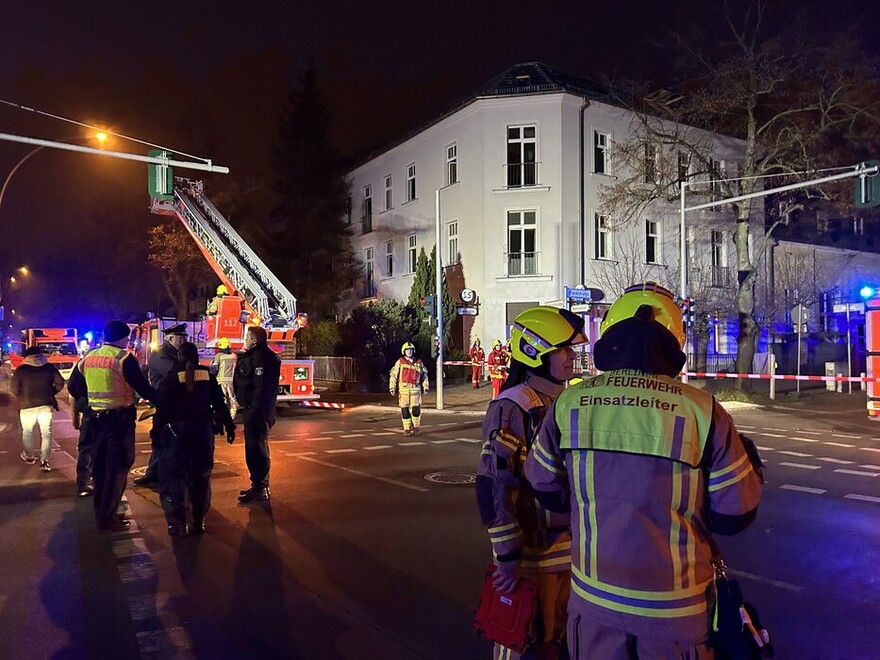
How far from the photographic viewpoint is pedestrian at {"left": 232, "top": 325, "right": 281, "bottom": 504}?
318 inches

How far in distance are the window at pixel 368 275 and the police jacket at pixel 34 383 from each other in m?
27.1

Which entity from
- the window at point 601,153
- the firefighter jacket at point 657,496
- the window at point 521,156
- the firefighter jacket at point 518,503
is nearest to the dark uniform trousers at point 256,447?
the firefighter jacket at point 518,503

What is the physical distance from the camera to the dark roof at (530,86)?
91.6 feet

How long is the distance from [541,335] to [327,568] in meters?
3.45

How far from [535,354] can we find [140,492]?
24.3 ft

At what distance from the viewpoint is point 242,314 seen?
1822 cm

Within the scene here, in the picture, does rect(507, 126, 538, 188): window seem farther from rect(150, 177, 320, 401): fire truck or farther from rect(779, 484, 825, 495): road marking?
rect(779, 484, 825, 495): road marking

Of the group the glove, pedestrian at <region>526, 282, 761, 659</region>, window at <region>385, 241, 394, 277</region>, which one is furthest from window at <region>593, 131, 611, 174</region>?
pedestrian at <region>526, 282, 761, 659</region>

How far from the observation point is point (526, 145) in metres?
28.5

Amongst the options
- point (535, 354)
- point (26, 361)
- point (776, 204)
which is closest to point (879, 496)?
point (535, 354)

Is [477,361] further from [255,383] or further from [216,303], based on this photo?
[255,383]

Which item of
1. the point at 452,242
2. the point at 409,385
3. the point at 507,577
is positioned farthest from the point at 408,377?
the point at 452,242

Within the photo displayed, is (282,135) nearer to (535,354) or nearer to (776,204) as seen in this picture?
(776,204)

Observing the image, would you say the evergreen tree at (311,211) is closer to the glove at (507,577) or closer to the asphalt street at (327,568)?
the asphalt street at (327,568)
